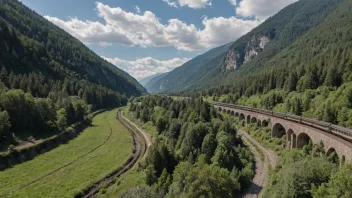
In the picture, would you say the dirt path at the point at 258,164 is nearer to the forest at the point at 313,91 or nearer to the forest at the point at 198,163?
the forest at the point at 198,163

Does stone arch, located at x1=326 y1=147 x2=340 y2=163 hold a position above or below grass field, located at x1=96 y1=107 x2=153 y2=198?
above

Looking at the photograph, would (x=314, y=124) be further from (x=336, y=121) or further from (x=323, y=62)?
(x=323, y=62)

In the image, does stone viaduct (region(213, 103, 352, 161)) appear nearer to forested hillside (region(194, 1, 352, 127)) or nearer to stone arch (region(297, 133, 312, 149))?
stone arch (region(297, 133, 312, 149))

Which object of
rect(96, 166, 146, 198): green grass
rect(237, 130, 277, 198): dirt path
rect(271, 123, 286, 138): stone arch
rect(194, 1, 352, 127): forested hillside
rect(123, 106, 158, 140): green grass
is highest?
rect(194, 1, 352, 127): forested hillside

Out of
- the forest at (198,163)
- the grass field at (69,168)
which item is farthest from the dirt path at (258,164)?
the grass field at (69,168)

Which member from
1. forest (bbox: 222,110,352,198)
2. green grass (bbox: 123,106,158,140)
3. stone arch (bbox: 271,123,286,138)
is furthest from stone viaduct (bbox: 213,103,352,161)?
green grass (bbox: 123,106,158,140)

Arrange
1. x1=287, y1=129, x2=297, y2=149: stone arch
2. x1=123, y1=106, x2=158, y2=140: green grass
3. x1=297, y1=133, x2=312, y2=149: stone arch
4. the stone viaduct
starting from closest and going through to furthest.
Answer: the stone viaduct < x1=297, y1=133, x2=312, y2=149: stone arch < x1=287, y1=129, x2=297, y2=149: stone arch < x1=123, y1=106, x2=158, y2=140: green grass

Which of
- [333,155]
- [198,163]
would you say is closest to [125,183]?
[198,163]

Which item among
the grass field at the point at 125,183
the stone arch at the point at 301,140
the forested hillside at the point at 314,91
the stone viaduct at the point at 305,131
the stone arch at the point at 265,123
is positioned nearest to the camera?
the stone viaduct at the point at 305,131
